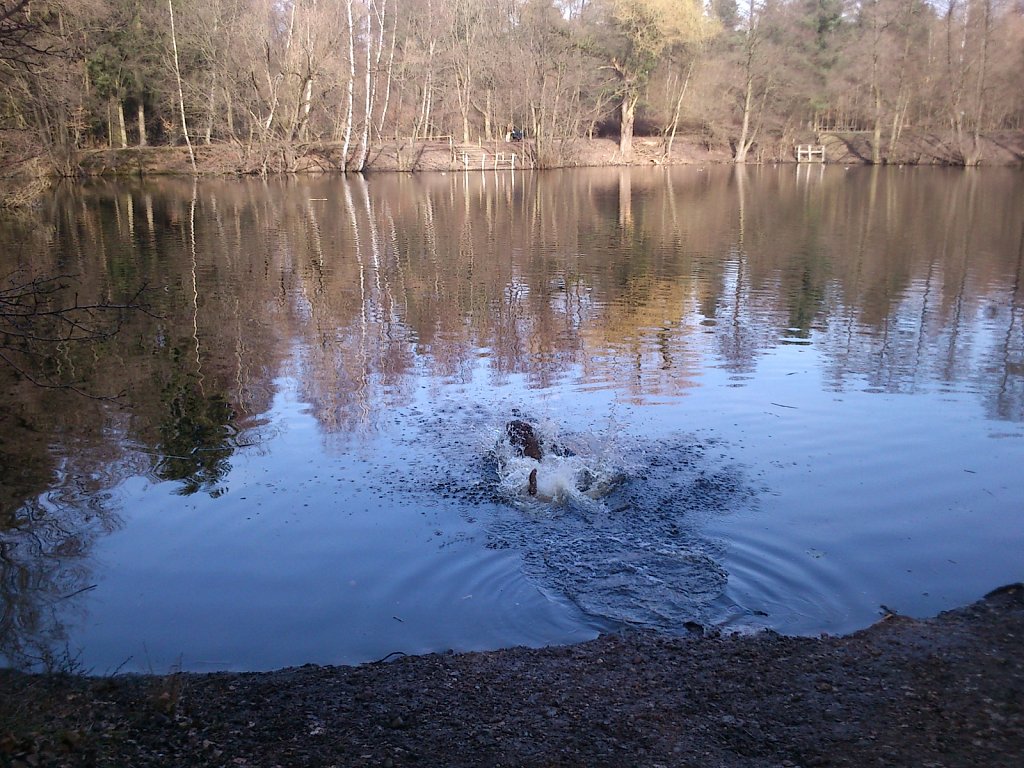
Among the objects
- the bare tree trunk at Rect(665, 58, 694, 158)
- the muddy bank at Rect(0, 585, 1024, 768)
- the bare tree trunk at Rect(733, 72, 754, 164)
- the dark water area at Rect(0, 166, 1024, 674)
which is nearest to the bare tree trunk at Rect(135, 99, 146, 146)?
the bare tree trunk at Rect(665, 58, 694, 158)

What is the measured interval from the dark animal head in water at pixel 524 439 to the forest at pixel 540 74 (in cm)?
4447

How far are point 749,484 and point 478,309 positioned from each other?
8746mm

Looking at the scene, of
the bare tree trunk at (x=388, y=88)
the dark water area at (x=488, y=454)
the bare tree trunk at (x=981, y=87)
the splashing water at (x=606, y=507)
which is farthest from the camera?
the bare tree trunk at (x=981, y=87)

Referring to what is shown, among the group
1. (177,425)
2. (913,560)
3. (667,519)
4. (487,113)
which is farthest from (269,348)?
(487,113)

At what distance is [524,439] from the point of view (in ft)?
29.1

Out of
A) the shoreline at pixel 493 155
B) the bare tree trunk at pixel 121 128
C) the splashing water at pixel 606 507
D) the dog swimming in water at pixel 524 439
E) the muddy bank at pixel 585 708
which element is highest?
the bare tree trunk at pixel 121 128

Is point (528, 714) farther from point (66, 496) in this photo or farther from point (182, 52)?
point (182, 52)

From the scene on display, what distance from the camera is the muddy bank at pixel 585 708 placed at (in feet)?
13.9

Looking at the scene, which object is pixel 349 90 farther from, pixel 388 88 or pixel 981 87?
pixel 981 87

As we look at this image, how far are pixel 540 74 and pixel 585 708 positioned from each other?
200 ft

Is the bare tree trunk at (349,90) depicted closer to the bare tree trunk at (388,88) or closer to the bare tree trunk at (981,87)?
the bare tree trunk at (388,88)

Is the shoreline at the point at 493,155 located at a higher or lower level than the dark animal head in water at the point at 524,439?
higher

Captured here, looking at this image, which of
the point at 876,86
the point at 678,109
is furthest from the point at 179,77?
the point at 876,86

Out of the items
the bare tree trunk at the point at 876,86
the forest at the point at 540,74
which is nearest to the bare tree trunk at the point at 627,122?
the forest at the point at 540,74
